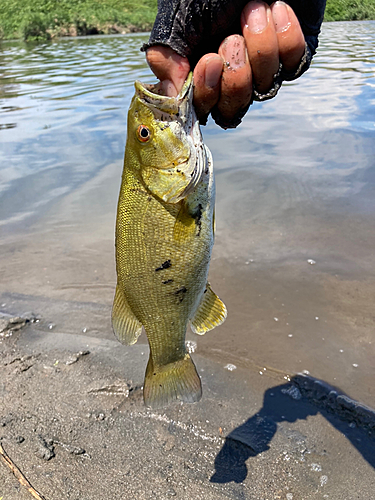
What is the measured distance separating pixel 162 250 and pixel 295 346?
259 centimetres

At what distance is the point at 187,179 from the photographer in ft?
7.93

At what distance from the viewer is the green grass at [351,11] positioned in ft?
192

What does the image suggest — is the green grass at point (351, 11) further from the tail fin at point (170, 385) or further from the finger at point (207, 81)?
the tail fin at point (170, 385)

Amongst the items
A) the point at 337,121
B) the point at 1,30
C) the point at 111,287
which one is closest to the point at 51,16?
the point at 1,30

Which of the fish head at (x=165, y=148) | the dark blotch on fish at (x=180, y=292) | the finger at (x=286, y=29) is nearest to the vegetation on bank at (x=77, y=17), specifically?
the fish head at (x=165, y=148)

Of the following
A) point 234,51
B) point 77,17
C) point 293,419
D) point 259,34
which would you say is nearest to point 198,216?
point 234,51

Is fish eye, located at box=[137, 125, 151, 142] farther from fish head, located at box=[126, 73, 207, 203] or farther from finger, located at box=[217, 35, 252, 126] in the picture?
finger, located at box=[217, 35, 252, 126]

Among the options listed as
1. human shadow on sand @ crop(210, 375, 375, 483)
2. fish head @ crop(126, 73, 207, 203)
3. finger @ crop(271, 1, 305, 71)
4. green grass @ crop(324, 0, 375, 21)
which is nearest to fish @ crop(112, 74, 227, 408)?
fish head @ crop(126, 73, 207, 203)

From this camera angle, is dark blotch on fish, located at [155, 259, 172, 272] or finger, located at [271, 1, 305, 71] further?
dark blotch on fish, located at [155, 259, 172, 272]

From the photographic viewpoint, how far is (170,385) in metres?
2.74

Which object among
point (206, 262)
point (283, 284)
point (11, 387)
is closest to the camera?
point (206, 262)

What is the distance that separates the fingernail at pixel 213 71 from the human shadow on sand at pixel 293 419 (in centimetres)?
262

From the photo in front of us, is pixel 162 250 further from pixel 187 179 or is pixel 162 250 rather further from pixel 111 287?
pixel 111 287

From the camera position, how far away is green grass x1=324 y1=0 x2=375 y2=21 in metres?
58.6
